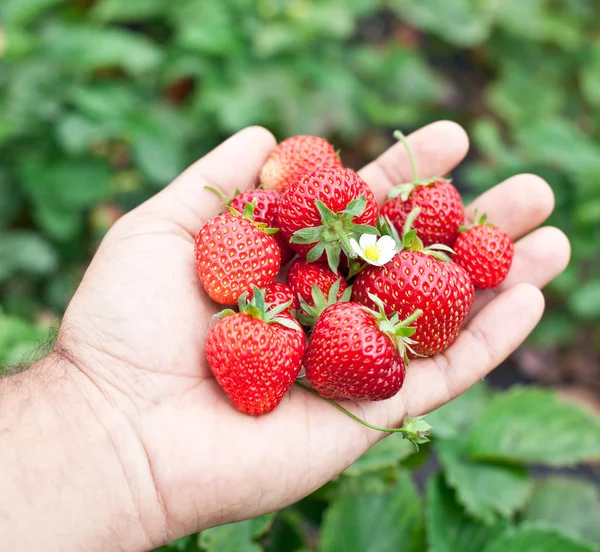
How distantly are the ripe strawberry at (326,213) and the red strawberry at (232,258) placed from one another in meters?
0.10

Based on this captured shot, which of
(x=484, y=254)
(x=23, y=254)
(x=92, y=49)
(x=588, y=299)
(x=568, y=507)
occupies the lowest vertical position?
(x=568, y=507)

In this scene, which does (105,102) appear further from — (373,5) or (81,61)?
(373,5)

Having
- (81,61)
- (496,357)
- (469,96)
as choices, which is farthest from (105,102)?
(469,96)

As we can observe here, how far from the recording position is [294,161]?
2244 mm

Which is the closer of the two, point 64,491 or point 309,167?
point 64,491

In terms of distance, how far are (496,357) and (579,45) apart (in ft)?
9.54

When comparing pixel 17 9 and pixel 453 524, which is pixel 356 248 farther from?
pixel 17 9

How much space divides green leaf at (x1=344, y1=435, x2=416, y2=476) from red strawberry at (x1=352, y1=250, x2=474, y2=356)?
0.36m

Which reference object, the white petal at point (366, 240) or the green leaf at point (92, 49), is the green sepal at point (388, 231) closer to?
the white petal at point (366, 240)

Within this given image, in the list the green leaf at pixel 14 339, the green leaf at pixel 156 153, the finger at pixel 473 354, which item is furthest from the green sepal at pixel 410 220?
the green leaf at pixel 156 153

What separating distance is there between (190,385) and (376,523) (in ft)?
2.94

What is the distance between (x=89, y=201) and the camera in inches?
129

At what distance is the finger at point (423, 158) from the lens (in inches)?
96.0

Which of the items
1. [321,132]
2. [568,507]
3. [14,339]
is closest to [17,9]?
[321,132]
